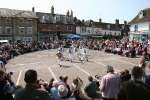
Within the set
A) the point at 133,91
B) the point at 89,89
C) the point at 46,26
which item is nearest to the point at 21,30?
the point at 46,26

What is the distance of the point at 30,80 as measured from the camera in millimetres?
5355

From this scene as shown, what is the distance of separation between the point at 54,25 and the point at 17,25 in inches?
532

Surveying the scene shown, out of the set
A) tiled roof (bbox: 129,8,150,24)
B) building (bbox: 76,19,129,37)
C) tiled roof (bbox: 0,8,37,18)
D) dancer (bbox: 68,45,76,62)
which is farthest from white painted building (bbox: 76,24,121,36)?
dancer (bbox: 68,45,76,62)

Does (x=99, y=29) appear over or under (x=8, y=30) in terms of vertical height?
over

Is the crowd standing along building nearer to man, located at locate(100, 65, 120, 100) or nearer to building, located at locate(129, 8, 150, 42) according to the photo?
building, located at locate(129, 8, 150, 42)

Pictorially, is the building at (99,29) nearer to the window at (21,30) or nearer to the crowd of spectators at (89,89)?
the window at (21,30)

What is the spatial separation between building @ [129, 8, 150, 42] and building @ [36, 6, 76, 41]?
2115 centimetres

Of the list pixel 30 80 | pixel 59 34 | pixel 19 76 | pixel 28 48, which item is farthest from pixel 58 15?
pixel 30 80

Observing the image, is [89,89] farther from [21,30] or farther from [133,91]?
A: [21,30]

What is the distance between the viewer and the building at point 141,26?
5927 cm

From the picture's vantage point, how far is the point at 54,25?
264 feet

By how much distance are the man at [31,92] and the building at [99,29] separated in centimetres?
8150

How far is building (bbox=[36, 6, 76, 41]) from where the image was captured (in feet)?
252

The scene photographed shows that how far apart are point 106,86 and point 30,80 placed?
13.9ft
